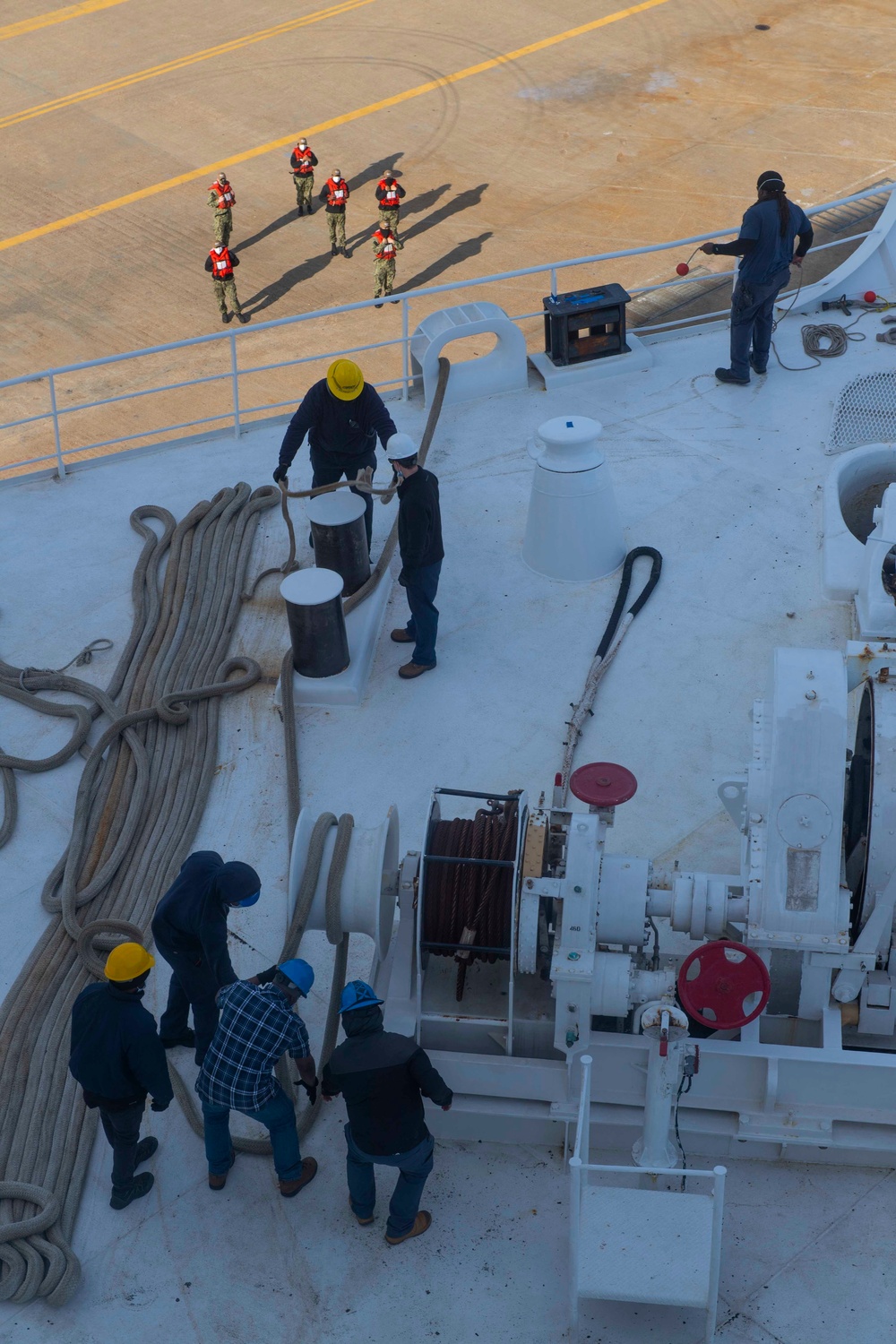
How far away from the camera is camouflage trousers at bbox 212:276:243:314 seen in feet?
59.1

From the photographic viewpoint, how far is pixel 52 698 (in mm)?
7824

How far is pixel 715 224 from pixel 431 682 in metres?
13.7

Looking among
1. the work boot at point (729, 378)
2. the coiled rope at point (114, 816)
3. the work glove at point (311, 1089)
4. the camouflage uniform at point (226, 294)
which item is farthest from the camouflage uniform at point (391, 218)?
the work glove at point (311, 1089)

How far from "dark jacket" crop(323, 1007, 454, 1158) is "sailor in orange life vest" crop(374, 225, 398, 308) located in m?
14.6

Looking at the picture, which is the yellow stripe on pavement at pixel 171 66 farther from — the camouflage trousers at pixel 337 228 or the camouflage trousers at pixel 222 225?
the camouflage trousers at pixel 222 225

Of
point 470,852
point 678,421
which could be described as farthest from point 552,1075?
point 678,421

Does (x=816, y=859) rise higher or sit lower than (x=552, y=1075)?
higher

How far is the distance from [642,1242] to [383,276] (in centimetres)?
1557

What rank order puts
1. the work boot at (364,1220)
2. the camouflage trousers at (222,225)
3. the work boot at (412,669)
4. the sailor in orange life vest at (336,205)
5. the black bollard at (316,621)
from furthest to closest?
the sailor in orange life vest at (336,205)
the camouflage trousers at (222,225)
the work boot at (412,669)
the black bollard at (316,621)
the work boot at (364,1220)

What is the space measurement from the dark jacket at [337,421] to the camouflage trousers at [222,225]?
11.5 m

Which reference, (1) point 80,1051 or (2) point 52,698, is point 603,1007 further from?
(2) point 52,698

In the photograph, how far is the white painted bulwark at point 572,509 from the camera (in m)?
8.19

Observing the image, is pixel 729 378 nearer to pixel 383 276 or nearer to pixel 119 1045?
pixel 119 1045

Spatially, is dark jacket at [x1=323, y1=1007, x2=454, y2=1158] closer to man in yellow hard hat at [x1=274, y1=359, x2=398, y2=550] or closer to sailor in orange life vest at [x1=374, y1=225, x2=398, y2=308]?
man in yellow hard hat at [x1=274, y1=359, x2=398, y2=550]
